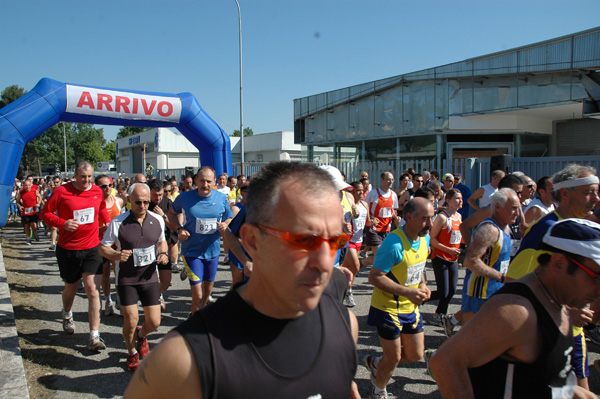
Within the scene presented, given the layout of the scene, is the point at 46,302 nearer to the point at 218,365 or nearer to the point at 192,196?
the point at 192,196

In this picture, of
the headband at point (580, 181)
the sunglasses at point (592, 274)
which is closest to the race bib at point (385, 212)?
the headband at point (580, 181)

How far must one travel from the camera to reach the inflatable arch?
9.23 meters

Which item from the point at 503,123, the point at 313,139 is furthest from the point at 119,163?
the point at 503,123

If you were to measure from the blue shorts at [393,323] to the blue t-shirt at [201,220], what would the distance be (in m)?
2.72

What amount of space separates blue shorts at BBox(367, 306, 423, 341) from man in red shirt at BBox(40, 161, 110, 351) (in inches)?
131

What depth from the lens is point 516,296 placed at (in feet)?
6.43

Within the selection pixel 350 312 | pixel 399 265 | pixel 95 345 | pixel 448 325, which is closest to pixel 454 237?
pixel 448 325

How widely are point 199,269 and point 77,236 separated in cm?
165

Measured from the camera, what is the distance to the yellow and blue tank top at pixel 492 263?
13.2 feet

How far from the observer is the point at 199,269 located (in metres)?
5.78

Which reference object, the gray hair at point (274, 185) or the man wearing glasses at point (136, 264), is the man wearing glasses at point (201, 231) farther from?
the gray hair at point (274, 185)

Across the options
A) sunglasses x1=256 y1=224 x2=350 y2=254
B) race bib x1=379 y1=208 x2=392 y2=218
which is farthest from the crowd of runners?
race bib x1=379 y1=208 x2=392 y2=218

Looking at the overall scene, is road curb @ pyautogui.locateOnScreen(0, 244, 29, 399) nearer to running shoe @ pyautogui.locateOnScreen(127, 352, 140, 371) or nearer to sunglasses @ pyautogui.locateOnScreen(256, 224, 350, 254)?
running shoe @ pyautogui.locateOnScreen(127, 352, 140, 371)

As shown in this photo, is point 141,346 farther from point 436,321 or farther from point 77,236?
point 436,321
